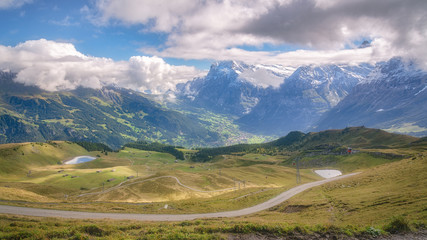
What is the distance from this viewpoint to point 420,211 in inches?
1313

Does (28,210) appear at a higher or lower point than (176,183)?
higher

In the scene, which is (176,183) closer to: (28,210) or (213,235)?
(28,210)

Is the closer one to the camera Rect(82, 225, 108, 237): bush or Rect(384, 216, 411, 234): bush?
Rect(384, 216, 411, 234): bush

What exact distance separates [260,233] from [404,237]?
15.1 metres

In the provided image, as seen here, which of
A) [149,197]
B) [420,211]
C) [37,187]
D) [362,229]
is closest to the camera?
[362,229]

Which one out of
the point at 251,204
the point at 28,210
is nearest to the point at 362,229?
the point at 251,204

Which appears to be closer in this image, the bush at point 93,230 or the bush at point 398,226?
the bush at point 398,226

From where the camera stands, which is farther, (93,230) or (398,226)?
(93,230)

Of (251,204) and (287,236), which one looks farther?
(251,204)

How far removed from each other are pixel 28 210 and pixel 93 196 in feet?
275

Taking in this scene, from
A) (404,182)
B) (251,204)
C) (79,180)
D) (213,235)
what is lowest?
(79,180)

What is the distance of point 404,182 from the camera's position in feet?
189

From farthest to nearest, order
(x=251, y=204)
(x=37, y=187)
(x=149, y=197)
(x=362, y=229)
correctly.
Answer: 1. (x=37, y=187)
2. (x=149, y=197)
3. (x=251, y=204)
4. (x=362, y=229)

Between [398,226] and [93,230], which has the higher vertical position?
[93,230]
